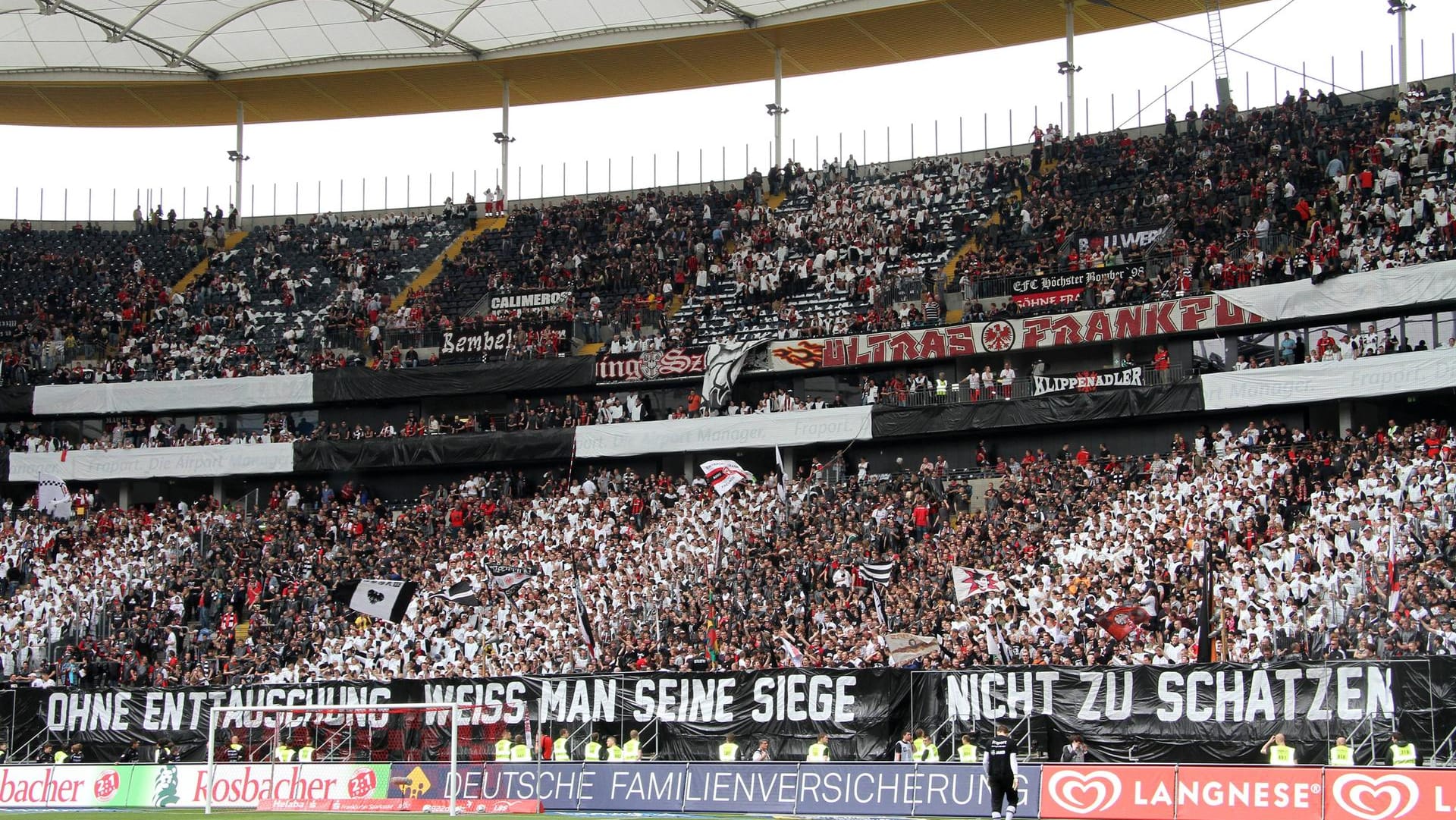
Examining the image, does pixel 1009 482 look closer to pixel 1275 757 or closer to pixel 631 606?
pixel 631 606

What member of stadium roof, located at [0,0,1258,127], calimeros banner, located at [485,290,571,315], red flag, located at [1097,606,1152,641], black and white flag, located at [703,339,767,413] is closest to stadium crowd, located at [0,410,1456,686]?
red flag, located at [1097,606,1152,641]

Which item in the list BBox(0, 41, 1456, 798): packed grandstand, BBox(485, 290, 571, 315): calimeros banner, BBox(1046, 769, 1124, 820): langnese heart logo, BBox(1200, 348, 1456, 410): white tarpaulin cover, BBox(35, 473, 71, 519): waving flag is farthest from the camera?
BBox(485, 290, 571, 315): calimeros banner

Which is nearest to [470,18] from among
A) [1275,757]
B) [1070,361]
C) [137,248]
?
[137,248]

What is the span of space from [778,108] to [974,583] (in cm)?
3218

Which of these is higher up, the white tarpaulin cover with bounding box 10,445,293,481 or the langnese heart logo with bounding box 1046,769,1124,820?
the white tarpaulin cover with bounding box 10,445,293,481

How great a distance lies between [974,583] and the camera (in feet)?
118

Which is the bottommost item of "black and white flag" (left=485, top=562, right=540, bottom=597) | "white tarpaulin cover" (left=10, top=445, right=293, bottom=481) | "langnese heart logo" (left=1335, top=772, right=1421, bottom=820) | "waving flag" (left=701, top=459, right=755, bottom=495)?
"langnese heart logo" (left=1335, top=772, right=1421, bottom=820)

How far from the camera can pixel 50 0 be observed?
56562mm

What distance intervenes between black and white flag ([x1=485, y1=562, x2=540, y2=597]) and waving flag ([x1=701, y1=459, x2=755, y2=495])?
18.6ft

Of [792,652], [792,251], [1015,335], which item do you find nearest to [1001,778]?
[792,652]

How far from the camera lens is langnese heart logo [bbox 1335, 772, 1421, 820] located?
69.5 feet

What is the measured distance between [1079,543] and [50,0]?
141 feet

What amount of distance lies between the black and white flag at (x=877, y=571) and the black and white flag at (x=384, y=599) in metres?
13.8

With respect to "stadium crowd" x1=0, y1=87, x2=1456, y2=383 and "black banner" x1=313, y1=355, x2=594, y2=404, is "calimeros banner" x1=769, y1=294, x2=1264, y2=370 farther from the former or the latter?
"black banner" x1=313, y1=355, x2=594, y2=404
